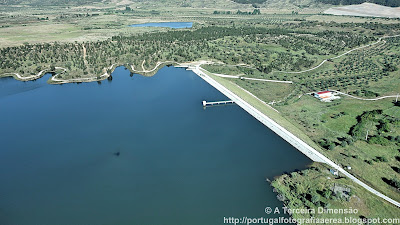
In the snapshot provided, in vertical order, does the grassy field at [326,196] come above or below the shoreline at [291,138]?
below

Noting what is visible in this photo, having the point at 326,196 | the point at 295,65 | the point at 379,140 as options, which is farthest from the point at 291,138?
the point at 295,65

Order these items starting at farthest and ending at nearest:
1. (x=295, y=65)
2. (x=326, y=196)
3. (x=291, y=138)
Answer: (x=295, y=65), (x=291, y=138), (x=326, y=196)

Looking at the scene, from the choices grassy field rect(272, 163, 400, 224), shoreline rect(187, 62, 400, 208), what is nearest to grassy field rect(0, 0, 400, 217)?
grassy field rect(272, 163, 400, 224)

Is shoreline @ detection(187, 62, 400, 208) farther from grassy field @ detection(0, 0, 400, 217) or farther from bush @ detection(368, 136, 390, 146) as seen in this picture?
bush @ detection(368, 136, 390, 146)

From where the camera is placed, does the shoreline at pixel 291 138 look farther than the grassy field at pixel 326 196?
Yes

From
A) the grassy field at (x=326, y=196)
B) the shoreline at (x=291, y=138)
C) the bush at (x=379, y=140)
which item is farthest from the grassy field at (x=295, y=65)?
the shoreline at (x=291, y=138)

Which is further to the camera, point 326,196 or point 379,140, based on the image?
point 379,140

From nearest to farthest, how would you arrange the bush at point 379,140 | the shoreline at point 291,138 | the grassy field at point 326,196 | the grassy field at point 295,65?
the grassy field at point 326,196 → the shoreline at point 291,138 → the grassy field at point 295,65 → the bush at point 379,140

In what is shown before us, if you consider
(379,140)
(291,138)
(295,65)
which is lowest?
(291,138)

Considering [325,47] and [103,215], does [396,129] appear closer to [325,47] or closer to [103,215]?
[103,215]

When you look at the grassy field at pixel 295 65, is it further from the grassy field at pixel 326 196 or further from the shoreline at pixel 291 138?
the shoreline at pixel 291 138

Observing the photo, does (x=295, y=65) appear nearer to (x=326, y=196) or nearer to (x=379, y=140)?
(x=379, y=140)

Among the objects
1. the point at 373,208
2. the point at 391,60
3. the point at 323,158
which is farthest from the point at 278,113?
the point at 391,60
